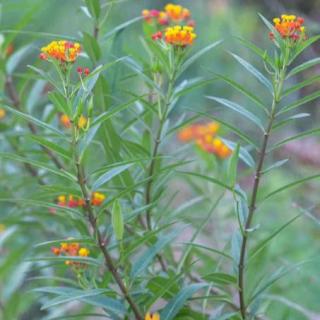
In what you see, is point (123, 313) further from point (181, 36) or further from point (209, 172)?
point (209, 172)

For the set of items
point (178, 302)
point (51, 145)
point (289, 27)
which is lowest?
point (178, 302)

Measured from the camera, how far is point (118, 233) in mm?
840

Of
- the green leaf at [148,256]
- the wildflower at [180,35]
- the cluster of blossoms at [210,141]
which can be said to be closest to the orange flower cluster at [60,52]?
the wildflower at [180,35]

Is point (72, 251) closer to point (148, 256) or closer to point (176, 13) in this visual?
point (148, 256)

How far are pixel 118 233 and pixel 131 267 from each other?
10cm

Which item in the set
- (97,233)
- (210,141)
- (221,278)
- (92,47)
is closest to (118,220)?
(97,233)

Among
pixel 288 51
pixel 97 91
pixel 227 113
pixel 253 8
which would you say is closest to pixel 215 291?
pixel 97 91

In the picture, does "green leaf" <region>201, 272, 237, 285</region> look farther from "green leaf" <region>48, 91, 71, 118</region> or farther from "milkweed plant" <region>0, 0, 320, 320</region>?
"green leaf" <region>48, 91, 71, 118</region>

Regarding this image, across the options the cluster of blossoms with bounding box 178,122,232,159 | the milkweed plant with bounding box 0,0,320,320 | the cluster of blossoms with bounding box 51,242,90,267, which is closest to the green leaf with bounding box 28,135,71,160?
the milkweed plant with bounding box 0,0,320,320

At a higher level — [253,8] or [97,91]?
[253,8]

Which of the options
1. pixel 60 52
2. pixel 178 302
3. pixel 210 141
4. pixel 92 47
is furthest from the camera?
pixel 210 141

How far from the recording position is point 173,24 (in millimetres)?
1058

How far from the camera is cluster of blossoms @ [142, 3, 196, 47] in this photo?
32.7 inches

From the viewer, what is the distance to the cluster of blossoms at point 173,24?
0.83 meters
